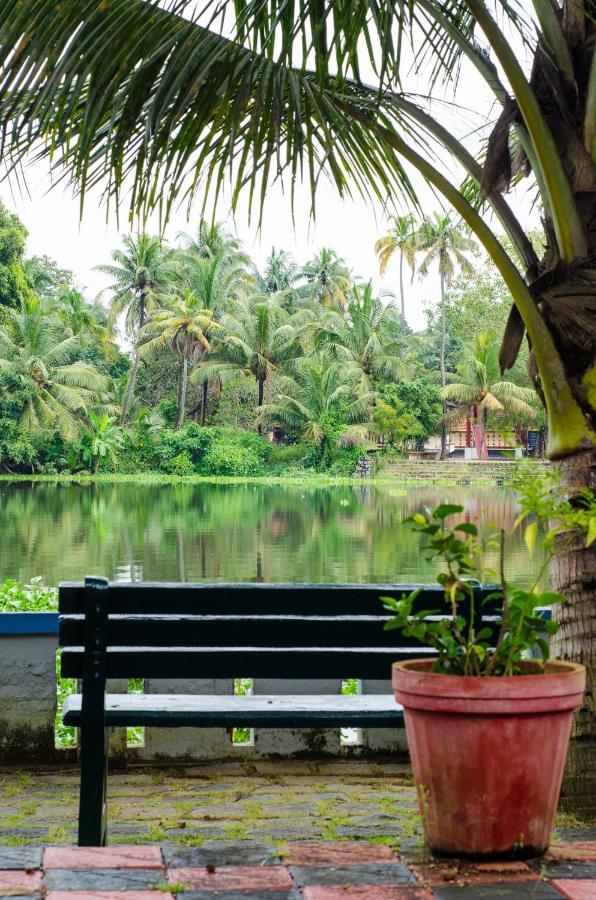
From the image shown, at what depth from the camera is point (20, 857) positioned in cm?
235

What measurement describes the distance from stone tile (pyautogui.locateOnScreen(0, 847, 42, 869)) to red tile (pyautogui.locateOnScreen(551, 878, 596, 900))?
1.04 m

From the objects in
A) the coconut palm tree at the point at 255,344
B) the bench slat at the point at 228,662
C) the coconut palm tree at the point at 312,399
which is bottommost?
the bench slat at the point at 228,662

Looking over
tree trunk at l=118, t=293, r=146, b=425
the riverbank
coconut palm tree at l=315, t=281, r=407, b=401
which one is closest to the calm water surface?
the riverbank

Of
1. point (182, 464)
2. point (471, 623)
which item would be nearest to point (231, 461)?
point (182, 464)

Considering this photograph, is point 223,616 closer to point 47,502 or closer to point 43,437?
point 47,502

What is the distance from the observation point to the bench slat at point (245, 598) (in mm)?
2891

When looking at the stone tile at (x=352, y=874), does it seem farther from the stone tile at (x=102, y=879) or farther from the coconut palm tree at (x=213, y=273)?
the coconut palm tree at (x=213, y=273)

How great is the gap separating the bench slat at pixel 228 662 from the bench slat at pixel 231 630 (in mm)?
23

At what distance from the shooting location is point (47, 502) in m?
48.0

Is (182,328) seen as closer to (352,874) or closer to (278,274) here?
(278,274)

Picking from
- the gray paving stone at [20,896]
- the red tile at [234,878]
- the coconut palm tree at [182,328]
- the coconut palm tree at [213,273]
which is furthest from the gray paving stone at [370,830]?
the coconut palm tree at [213,273]

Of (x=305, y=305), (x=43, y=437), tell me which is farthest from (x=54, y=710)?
(x=305, y=305)

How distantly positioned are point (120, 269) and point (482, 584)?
56.7 metres

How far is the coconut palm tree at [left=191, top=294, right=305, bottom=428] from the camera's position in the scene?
54438mm
